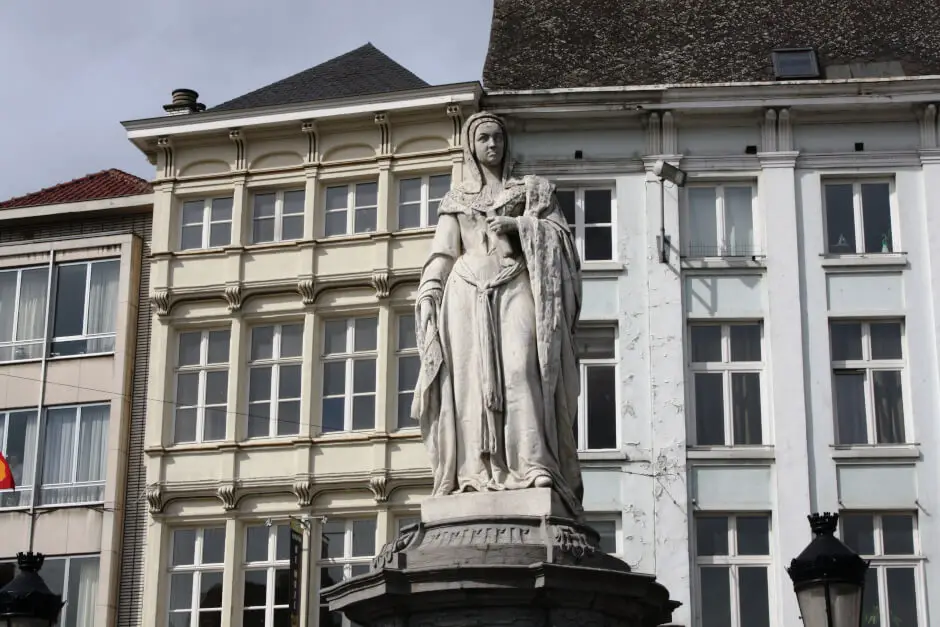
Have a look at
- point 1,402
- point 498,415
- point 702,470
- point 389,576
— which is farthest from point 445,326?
point 1,402

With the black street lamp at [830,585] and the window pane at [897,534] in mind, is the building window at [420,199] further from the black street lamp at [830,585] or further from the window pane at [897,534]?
the black street lamp at [830,585]

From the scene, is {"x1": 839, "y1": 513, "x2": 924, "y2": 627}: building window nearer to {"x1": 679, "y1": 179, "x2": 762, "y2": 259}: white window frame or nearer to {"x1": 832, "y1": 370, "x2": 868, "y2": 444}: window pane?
{"x1": 832, "y1": 370, "x2": 868, "y2": 444}: window pane

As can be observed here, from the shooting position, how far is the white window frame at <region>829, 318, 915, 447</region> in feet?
94.9

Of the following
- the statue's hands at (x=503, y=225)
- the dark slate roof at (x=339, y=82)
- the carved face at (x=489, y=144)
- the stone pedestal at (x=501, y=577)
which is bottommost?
the stone pedestal at (x=501, y=577)

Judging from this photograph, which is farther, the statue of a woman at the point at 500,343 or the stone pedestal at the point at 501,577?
the statue of a woman at the point at 500,343

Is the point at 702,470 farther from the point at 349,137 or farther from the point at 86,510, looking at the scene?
the point at 86,510

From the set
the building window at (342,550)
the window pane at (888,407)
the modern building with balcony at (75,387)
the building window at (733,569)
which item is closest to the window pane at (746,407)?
the building window at (733,569)

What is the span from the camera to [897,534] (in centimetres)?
2831

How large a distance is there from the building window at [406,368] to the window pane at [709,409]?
4740 millimetres

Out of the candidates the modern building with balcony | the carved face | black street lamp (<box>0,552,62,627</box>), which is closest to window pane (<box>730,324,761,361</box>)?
the modern building with balcony

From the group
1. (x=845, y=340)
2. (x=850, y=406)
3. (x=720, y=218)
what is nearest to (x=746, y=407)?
(x=850, y=406)

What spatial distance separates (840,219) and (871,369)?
2810 mm

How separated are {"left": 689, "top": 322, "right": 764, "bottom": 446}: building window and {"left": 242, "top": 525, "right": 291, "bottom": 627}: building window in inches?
283

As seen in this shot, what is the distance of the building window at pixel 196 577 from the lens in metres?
30.0
